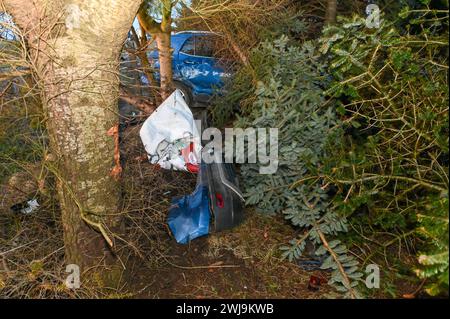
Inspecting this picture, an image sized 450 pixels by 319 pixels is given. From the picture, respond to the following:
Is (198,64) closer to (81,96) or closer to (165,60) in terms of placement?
(165,60)

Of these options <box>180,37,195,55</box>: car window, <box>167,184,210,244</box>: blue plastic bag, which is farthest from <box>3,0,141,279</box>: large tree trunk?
<box>180,37,195,55</box>: car window

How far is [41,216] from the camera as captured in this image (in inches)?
131

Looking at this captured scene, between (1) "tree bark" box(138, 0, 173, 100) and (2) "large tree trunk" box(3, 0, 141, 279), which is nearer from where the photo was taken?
(2) "large tree trunk" box(3, 0, 141, 279)

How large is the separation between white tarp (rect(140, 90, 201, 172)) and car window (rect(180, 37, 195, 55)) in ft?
9.20

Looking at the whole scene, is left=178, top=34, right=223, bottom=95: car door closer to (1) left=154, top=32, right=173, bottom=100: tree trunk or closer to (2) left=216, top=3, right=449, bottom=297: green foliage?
(1) left=154, top=32, right=173, bottom=100: tree trunk

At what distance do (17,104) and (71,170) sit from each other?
110 centimetres

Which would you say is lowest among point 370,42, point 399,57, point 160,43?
point 399,57

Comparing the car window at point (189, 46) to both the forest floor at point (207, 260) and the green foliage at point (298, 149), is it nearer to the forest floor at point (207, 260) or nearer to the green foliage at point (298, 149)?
the green foliage at point (298, 149)

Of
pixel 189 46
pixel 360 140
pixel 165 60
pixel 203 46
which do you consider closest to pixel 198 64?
pixel 203 46

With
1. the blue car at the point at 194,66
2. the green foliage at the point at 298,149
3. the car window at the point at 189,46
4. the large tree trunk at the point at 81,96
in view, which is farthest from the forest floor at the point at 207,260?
the car window at the point at 189,46

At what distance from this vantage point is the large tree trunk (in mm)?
2387
